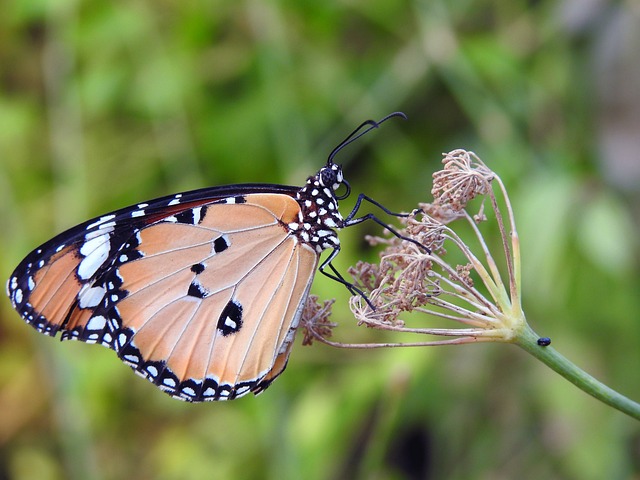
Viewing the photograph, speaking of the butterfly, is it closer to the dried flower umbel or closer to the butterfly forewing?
the butterfly forewing

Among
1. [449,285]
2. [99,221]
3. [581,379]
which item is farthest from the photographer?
[99,221]

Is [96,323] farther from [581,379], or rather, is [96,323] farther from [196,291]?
[581,379]

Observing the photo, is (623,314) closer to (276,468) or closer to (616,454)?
(616,454)

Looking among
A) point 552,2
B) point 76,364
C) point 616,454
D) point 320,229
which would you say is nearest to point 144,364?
point 320,229

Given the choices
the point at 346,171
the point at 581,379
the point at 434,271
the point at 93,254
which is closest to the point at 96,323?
the point at 93,254

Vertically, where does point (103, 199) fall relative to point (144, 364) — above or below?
above

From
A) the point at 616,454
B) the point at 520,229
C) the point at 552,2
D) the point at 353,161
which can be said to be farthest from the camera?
the point at 353,161

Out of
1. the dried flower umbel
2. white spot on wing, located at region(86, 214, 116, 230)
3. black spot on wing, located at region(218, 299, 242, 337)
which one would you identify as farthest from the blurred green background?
the dried flower umbel
